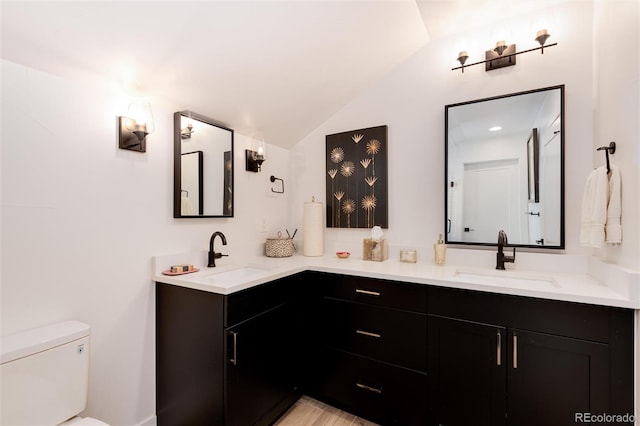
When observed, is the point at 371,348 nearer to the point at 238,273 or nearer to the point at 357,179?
the point at 238,273

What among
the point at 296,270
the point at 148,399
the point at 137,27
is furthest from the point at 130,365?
the point at 137,27

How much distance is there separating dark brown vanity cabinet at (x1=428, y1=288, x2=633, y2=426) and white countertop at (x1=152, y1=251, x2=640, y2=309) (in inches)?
2.2

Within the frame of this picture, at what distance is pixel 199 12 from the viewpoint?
4.37 ft

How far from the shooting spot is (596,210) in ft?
4.62

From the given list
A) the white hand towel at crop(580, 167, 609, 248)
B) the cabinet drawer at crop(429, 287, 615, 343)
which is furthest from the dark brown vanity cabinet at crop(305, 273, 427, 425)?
the white hand towel at crop(580, 167, 609, 248)

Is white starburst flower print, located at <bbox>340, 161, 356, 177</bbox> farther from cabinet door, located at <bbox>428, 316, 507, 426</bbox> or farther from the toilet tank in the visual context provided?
the toilet tank

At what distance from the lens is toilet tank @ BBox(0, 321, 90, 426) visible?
1.04 metres

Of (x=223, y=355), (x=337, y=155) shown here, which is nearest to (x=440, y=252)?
(x=337, y=155)

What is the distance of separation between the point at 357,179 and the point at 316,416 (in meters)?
1.74

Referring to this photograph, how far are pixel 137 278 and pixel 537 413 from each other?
2.16 metres

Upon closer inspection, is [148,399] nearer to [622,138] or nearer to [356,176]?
[356,176]

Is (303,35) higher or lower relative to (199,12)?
higher

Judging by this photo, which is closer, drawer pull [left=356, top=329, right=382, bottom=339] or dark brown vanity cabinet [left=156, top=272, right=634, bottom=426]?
dark brown vanity cabinet [left=156, top=272, right=634, bottom=426]

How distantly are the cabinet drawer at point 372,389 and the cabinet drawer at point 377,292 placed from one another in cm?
37
